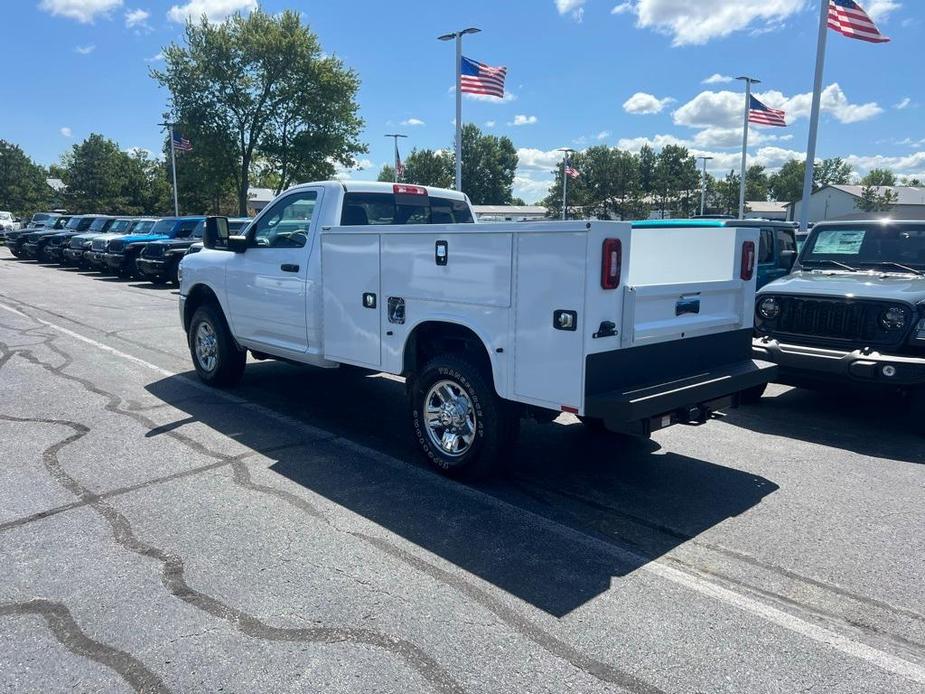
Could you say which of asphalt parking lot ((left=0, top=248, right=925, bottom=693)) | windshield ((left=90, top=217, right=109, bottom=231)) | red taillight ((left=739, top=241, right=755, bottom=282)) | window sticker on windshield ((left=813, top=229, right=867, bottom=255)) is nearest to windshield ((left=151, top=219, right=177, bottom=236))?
windshield ((left=90, top=217, right=109, bottom=231))

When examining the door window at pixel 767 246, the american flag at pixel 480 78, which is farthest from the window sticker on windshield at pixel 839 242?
the american flag at pixel 480 78

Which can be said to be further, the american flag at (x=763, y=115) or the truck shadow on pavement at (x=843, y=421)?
the american flag at (x=763, y=115)

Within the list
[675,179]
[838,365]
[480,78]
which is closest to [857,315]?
[838,365]

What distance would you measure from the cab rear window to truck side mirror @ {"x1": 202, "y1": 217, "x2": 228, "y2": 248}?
1480mm

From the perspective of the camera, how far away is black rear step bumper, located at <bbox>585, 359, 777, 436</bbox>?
160 inches

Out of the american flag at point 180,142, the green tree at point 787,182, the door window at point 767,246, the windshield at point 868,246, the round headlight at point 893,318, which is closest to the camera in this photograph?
the round headlight at point 893,318

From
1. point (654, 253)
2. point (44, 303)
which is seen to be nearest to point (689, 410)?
point (654, 253)

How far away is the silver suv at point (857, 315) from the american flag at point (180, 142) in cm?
3329

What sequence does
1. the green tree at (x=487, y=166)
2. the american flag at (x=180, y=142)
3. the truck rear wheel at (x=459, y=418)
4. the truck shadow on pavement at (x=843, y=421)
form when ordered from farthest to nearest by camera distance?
the green tree at (x=487, y=166) < the american flag at (x=180, y=142) < the truck shadow on pavement at (x=843, y=421) < the truck rear wheel at (x=459, y=418)

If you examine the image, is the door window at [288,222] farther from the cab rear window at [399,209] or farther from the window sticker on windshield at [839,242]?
the window sticker on windshield at [839,242]

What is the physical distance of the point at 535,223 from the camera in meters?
4.18

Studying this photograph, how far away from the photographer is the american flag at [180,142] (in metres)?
34.5

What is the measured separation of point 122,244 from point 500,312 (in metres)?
19.6

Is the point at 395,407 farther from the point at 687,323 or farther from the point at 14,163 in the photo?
the point at 14,163
